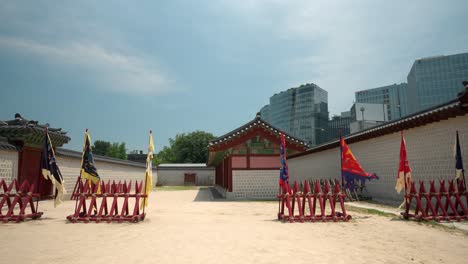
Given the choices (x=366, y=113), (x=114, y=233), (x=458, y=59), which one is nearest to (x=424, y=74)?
Answer: (x=458, y=59)

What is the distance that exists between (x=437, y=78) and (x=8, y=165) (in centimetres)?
9216

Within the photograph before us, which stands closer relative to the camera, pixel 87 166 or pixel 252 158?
pixel 87 166

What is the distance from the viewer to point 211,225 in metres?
8.04

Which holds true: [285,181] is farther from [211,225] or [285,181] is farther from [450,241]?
[450,241]

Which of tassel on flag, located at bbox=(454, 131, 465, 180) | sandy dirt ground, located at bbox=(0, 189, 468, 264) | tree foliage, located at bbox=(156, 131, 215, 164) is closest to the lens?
sandy dirt ground, located at bbox=(0, 189, 468, 264)

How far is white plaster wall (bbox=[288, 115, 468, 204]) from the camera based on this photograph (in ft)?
32.7

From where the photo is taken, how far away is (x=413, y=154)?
11.9m

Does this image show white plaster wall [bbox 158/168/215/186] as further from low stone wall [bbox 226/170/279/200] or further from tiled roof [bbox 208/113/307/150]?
tiled roof [bbox 208/113/307/150]

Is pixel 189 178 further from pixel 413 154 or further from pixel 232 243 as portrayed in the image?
pixel 232 243

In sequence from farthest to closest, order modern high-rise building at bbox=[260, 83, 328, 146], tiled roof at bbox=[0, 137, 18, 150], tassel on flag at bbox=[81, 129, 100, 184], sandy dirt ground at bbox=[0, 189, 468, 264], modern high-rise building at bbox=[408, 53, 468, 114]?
1. modern high-rise building at bbox=[260, 83, 328, 146]
2. modern high-rise building at bbox=[408, 53, 468, 114]
3. tiled roof at bbox=[0, 137, 18, 150]
4. tassel on flag at bbox=[81, 129, 100, 184]
5. sandy dirt ground at bbox=[0, 189, 468, 264]

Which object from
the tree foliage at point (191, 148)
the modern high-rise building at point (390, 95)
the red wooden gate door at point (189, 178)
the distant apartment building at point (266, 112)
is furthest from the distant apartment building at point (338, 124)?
the red wooden gate door at point (189, 178)

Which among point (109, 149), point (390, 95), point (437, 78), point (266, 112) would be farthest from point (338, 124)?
point (109, 149)

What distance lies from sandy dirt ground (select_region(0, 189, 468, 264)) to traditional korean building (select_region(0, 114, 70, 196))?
19.8 feet

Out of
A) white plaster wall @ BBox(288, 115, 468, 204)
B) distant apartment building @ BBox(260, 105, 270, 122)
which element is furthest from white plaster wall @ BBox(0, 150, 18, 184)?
distant apartment building @ BBox(260, 105, 270, 122)
